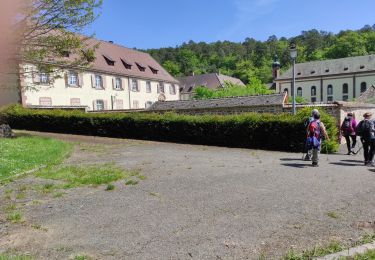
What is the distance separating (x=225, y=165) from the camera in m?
10.7

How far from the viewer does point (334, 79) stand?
252 feet

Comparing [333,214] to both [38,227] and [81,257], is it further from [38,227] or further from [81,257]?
[38,227]

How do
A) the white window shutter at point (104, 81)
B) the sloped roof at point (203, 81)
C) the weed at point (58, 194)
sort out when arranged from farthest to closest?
the sloped roof at point (203, 81) < the white window shutter at point (104, 81) < the weed at point (58, 194)

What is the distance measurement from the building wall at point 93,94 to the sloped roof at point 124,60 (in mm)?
839

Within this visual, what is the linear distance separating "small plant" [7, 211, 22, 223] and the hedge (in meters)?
11.9

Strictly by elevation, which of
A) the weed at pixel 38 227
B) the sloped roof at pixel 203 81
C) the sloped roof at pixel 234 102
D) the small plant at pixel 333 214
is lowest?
the small plant at pixel 333 214

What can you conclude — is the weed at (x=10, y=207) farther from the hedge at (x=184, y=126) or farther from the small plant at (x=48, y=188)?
the hedge at (x=184, y=126)

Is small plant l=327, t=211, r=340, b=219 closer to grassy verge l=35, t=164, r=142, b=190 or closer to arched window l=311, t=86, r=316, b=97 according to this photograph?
grassy verge l=35, t=164, r=142, b=190

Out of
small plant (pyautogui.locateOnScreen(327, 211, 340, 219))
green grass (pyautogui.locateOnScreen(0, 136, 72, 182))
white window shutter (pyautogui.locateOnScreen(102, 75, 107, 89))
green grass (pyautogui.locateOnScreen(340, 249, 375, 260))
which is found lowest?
small plant (pyautogui.locateOnScreen(327, 211, 340, 219))

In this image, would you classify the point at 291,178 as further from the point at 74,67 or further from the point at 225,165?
the point at 74,67

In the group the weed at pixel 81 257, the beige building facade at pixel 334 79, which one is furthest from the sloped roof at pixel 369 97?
the beige building facade at pixel 334 79

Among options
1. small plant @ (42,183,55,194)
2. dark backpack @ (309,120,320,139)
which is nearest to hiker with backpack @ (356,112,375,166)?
dark backpack @ (309,120,320,139)

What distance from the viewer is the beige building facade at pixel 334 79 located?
7269cm

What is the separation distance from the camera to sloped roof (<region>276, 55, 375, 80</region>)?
240 feet
